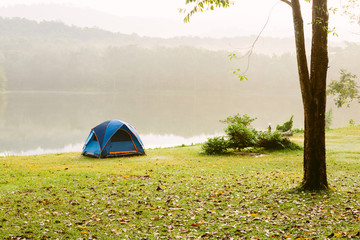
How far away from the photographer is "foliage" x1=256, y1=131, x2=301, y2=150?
19672 mm

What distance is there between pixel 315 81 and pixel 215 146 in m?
10.9

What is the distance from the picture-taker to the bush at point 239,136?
62.2 feet

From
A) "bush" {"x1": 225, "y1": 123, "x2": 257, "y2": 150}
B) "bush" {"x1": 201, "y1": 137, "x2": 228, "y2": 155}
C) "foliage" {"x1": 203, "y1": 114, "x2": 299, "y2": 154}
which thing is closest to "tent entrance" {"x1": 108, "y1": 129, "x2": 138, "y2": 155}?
"bush" {"x1": 201, "y1": 137, "x2": 228, "y2": 155}

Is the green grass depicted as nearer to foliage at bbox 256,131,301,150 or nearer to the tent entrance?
the tent entrance

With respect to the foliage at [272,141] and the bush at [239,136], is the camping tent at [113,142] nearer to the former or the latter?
the bush at [239,136]

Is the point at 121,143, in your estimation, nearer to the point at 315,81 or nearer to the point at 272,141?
the point at 272,141

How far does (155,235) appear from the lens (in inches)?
255

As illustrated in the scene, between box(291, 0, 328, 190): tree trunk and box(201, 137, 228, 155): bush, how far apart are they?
33.8ft

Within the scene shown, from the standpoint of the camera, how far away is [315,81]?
8.45 metres

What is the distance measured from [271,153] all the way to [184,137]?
68.3 feet

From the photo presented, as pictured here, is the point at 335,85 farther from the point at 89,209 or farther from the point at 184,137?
the point at 89,209

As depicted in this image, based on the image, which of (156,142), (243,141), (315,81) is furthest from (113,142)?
(156,142)

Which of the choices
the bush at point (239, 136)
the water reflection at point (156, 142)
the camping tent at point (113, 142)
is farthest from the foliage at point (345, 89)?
the camping tent at point (113, 142)

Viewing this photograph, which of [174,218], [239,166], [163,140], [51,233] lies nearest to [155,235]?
[174,218]
